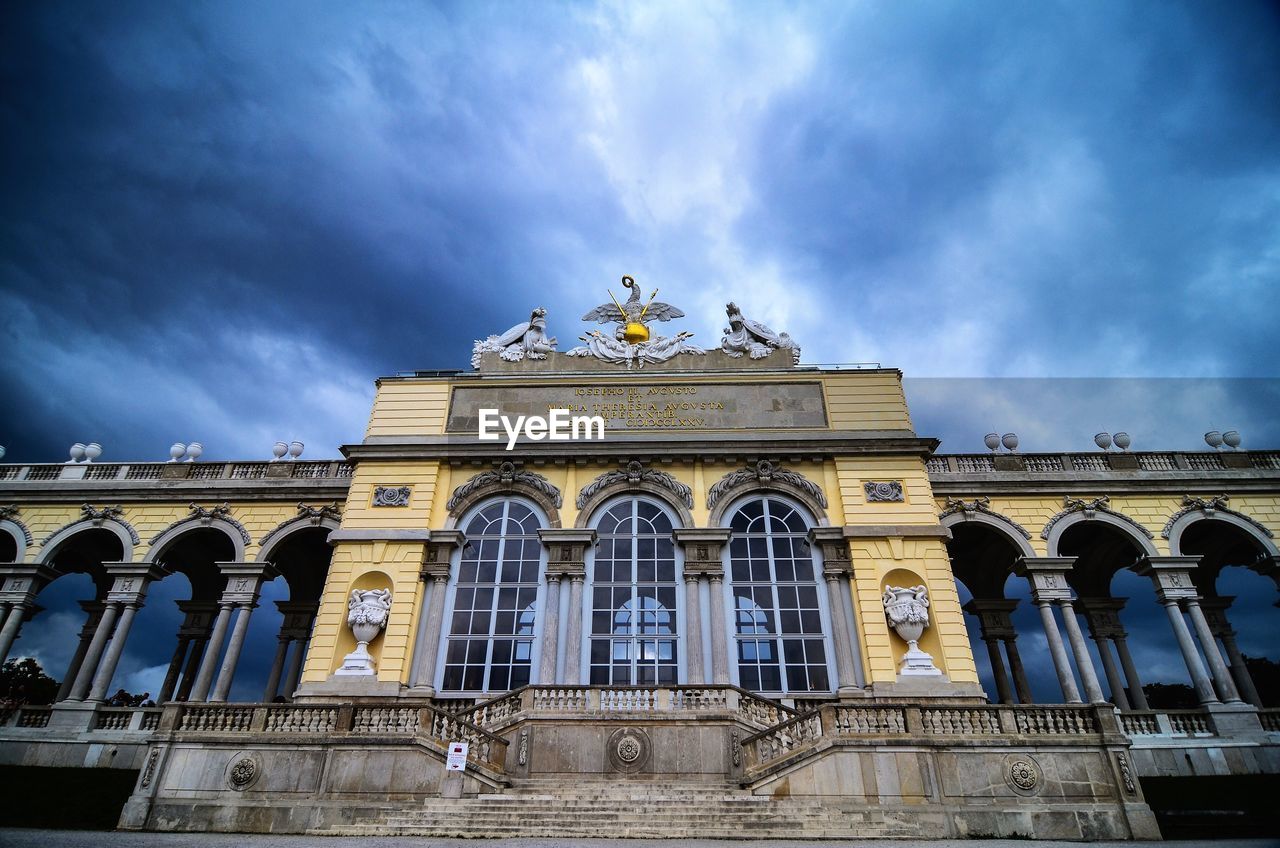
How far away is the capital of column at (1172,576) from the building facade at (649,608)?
108 mm

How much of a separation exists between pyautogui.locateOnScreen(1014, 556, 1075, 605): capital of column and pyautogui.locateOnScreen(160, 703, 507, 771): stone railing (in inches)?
623

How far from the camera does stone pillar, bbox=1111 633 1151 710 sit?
2241cm

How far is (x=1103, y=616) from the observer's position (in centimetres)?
2444

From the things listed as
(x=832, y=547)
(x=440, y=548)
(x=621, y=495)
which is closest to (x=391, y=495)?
(x=440, y=548)

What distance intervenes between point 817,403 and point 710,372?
332cm

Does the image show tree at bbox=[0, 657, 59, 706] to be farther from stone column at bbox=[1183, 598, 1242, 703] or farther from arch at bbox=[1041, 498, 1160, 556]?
stone column at bbox=[1183, 598, 1242, 703]

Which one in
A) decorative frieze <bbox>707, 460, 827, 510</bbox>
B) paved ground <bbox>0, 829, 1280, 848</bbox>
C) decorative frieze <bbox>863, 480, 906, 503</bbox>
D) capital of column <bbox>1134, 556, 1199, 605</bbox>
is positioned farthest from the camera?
capital of column <bbox>1134, 556, 1199, 605</bbox>

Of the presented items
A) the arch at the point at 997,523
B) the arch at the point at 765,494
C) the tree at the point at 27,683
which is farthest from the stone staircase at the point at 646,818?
the tree at the point at 27,683

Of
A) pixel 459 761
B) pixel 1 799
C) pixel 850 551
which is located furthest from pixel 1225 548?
pixel 1 799

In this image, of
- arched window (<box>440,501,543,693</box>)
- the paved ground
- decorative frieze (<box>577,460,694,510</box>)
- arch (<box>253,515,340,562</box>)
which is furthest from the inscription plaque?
the paved ground

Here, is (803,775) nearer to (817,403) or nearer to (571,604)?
(571,604)

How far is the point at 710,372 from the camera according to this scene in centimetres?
2217

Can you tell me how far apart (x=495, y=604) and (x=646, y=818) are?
322 inches

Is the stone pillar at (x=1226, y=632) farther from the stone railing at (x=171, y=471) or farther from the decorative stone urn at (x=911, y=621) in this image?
the stone railing at (x=171, y=471)
